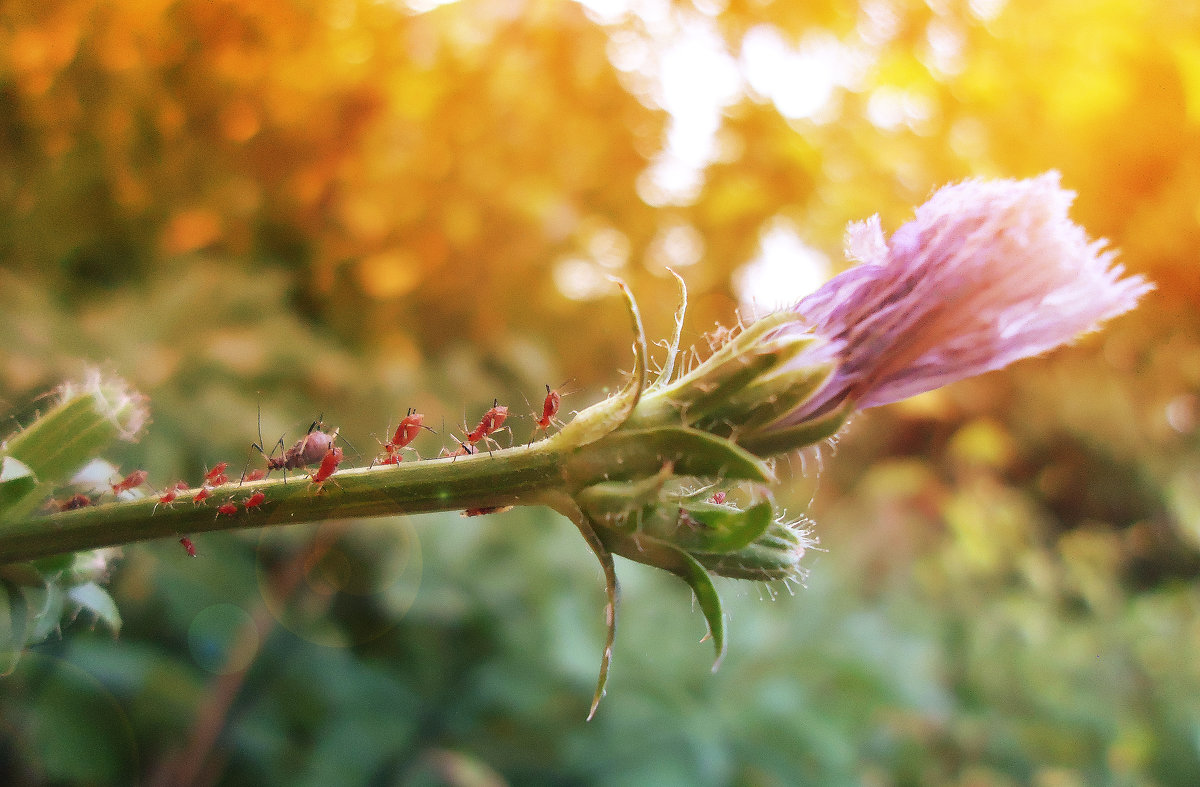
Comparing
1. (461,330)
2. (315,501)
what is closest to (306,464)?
(315,501)

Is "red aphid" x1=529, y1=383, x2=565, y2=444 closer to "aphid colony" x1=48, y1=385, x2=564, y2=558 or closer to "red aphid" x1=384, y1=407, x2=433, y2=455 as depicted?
"aphid colony" x1=48, y1=385, x2=564, y2=558

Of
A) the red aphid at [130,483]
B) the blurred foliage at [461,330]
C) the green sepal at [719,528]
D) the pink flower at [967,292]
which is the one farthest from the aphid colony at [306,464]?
the blurred foliage at [461,330]

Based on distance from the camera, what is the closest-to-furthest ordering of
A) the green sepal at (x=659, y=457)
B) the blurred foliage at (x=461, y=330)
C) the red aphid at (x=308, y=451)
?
the green sepal at (x=659, y=457) < the red aphid at (x=308, y=451) < the blurred foliage at (x=461, y=330)

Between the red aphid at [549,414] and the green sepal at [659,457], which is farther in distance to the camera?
the red aphid at [549,414]

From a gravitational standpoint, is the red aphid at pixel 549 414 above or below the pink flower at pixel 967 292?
above

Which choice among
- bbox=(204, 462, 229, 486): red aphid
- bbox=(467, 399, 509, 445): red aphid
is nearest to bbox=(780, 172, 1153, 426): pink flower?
bbox=(467, 399, 509, 445): red aphid

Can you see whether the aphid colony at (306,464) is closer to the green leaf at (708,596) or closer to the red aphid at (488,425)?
the red aphid at (488,425)
